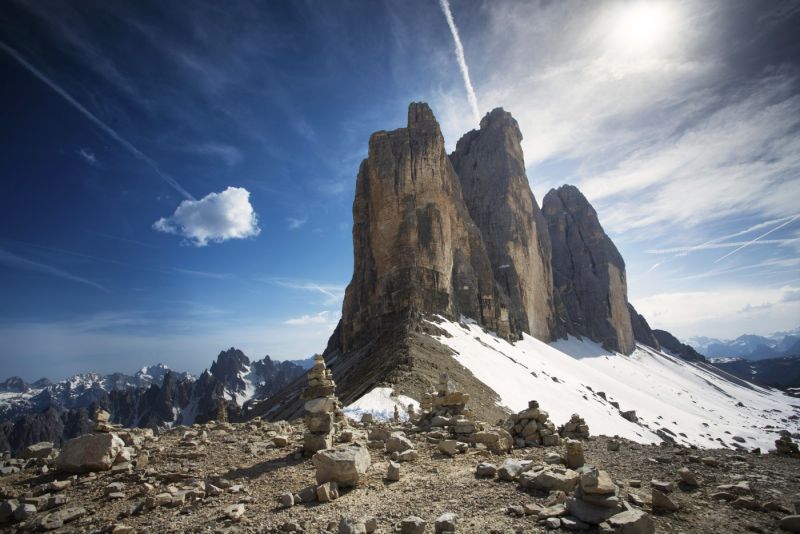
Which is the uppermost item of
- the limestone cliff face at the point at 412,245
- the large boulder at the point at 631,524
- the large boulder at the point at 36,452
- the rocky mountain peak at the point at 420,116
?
the rocky mountain peak at the point at 420,116

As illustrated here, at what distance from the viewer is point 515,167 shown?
10362 cm

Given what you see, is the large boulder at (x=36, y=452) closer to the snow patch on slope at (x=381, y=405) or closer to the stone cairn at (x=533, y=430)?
the snow patch on slope at (x=381, y=405)

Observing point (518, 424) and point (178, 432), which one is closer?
point (518, 424)

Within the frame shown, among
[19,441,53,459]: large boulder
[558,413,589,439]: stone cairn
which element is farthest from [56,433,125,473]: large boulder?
[558,413,589,439]: stone cairn

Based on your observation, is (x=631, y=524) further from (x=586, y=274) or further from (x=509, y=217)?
(x=586, y=274)

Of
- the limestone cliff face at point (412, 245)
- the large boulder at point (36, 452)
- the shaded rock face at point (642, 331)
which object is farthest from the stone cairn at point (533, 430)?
the shaded rock face at point (642, 331)

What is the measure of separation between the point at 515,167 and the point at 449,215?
46105mm

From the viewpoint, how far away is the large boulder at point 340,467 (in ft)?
25.5

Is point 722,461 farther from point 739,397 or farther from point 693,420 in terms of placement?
point 739,397

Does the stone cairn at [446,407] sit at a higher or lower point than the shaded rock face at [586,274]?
lower

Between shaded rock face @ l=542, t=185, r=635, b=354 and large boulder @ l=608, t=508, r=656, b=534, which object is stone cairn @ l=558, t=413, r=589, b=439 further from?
shaded rock face @ l=542, t=185, r=635, b=354

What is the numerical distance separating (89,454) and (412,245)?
5242cm

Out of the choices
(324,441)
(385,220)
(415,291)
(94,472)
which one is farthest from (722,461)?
(385,220)

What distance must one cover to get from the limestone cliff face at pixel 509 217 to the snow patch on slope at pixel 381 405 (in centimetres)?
6403
